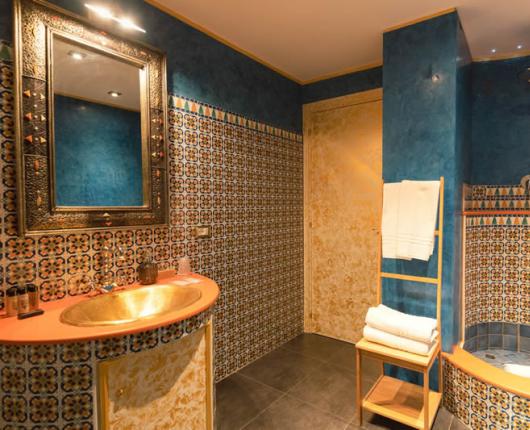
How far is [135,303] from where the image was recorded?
1575 millimetres

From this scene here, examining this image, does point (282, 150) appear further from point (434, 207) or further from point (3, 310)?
point (3, 310)

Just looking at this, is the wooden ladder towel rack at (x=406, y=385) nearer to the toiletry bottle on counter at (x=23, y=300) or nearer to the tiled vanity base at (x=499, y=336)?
the tiled vanity base at (x=499, y=336)

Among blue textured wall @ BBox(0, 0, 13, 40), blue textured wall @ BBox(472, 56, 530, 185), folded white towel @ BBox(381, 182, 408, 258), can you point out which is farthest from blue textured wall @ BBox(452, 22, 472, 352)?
blue textured wall @ BBox(0, 0, 13, 40)

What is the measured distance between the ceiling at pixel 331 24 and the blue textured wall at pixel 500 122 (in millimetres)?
143

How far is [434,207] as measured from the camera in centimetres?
185

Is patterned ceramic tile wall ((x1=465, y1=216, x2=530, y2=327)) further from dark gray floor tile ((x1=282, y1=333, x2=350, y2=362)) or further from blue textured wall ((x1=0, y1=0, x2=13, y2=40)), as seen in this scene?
blue textured wall ((x1=0, y1=0, x2=13, y2=40))

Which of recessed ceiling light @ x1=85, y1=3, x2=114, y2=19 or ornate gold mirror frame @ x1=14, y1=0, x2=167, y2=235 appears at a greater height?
recessed ceiling light @ x1=85, y1=3, x2=114, y2=19

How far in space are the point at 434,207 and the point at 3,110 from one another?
2187mm

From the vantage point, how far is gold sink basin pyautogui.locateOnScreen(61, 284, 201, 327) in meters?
1.40

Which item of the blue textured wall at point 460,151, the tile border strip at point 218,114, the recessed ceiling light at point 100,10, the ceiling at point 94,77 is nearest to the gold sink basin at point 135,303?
the ceiling at point 94,77

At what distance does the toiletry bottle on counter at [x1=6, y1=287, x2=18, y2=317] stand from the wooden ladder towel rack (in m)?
1.64

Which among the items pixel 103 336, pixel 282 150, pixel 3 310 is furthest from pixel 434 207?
pixel 3 310

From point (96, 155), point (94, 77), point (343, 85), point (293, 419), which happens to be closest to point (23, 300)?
point (96, 155)

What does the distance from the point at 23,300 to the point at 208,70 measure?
1734 mm
